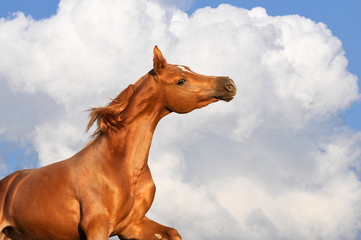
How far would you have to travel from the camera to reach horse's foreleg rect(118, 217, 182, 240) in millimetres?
6551

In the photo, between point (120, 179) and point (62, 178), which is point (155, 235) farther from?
point (62, 178)

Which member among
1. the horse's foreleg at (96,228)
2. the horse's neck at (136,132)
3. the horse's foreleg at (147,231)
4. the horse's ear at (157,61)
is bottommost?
the horse's foreleg at (96,228)

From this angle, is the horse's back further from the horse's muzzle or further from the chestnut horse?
the horse's muzzle

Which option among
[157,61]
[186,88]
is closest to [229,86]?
[186,88]

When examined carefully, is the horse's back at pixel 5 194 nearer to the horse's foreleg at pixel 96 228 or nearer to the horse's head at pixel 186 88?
the horse's foreleg at pixel 96 228

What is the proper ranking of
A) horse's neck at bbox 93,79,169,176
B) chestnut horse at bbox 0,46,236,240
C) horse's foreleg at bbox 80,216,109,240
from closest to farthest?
horse's foreleg at bbox 80,216,109,240 < chestnut horse at bbox 0,46,236,240 < horse's neck at bbox 93,79,169,176

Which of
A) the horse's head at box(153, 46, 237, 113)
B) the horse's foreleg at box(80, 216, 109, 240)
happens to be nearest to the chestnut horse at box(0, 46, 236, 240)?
the horse's head at box(153, 46, 237, 113)

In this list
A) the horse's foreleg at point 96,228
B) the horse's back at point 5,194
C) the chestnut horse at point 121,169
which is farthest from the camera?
the horse's back at point 5,194

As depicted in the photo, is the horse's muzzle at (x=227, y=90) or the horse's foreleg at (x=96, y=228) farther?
the horse's muzzle at (x=227, y=90)

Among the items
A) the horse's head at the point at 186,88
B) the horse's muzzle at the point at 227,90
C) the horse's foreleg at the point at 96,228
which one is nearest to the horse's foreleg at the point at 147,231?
the horse's foreleg at the point at 96,228

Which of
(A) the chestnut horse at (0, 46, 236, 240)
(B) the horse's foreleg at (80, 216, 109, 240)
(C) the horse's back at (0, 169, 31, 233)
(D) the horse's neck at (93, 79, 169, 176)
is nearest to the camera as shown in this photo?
(B) the horse's foreleg at (80, 216, 109, 240)

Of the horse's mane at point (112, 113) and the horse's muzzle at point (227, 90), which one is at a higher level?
the horse's muzzle at point (227, 90)

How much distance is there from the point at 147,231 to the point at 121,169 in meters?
0.85

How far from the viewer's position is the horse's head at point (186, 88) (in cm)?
648
